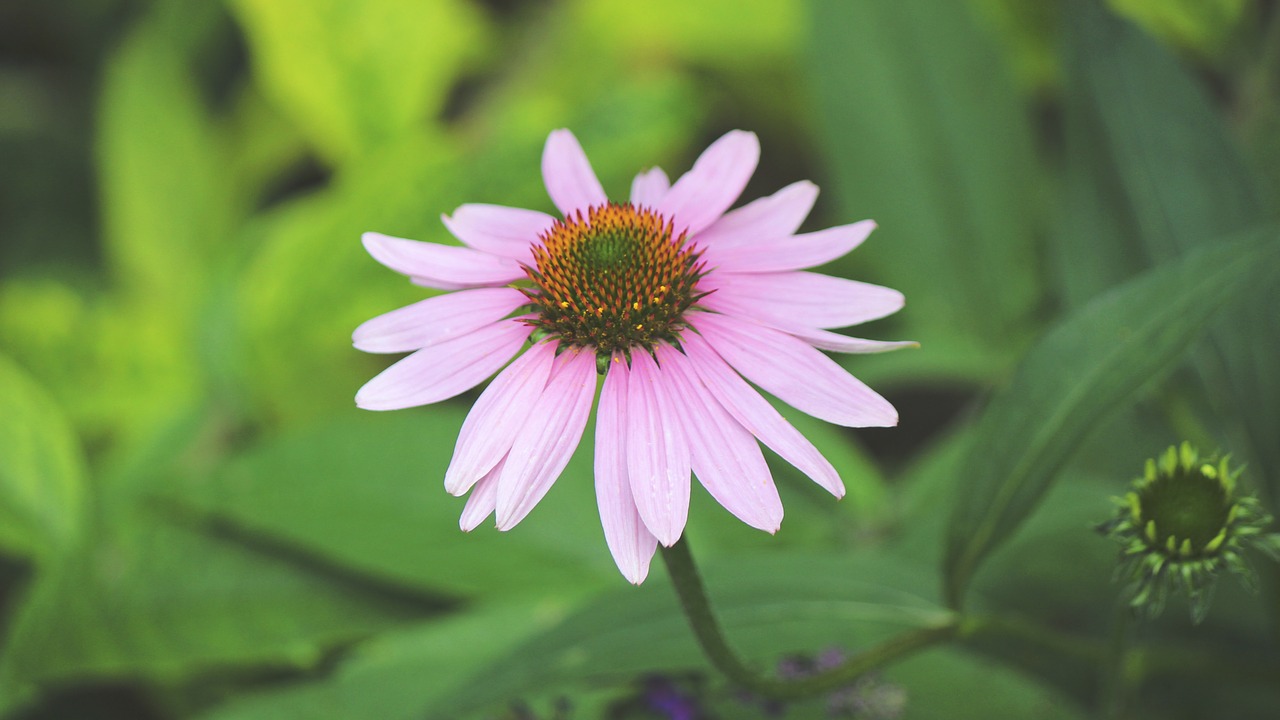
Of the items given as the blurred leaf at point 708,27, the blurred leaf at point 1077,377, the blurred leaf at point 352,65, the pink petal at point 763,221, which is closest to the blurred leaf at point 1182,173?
the blurred leaf at point 1077,377

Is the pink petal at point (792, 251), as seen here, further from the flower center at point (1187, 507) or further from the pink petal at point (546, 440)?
the flower center at point (1187, 507)

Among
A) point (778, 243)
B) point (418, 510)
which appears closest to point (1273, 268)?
point (778, 243)

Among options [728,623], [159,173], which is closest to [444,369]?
[728,623]

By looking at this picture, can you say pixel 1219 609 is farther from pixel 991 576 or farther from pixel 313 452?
pixel 313 452

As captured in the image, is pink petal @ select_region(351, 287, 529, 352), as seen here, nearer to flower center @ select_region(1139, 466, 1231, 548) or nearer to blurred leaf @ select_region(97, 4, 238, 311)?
flower center @ select_region(1139, 466, 1231, 548)

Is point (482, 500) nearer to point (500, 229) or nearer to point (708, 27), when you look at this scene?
point (500, 229)

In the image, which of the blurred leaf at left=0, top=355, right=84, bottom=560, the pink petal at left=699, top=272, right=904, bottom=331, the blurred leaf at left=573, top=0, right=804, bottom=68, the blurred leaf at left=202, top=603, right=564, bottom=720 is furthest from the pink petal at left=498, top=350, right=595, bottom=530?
the blurred leaf at left=573, top=0, right=804, bottom=68
